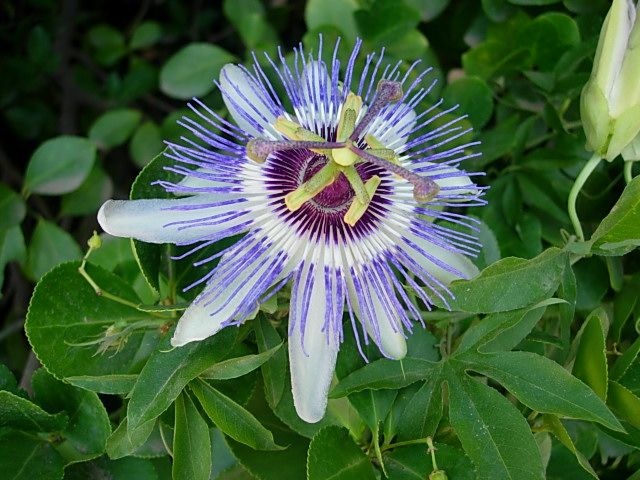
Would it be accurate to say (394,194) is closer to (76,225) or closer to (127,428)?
(127,428)

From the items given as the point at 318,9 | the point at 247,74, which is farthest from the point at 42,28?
the point at 247,74

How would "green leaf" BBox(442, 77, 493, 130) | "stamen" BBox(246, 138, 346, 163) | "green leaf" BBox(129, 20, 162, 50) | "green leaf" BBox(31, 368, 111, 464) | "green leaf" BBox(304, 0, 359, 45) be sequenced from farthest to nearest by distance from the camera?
"green leaf" BBox(129, 20, 162, 50) < "green leaf" BBox(304, 0, 359, 45) < "green leaf" BBox(442, 77, 493, 130) < "green leaf" BBox(31, 368, 111, 464) < "stamen" BBox(246, 138, 346, 163)

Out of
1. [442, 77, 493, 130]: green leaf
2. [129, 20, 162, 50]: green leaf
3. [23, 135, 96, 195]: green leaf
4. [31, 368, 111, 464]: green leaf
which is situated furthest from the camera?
[129, 20, 162, 50]: green leaf

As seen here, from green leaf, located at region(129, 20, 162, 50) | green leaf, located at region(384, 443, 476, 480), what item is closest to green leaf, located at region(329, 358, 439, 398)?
green leaf, located at region(384, 443, 476, 480)

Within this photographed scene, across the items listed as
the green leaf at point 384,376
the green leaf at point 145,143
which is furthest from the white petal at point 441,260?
the green leaf at point 145,143

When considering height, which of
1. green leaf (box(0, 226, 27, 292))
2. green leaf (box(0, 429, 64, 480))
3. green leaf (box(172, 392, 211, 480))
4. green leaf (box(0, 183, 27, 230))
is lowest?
green leaf (box(0, 429, 64, 480))

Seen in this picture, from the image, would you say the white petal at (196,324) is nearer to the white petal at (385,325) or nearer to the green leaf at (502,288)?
the white petal at (385,325)

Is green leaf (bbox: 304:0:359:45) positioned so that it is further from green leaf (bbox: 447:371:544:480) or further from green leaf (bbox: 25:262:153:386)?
green leaf (bbox: 447:371:544:480)
